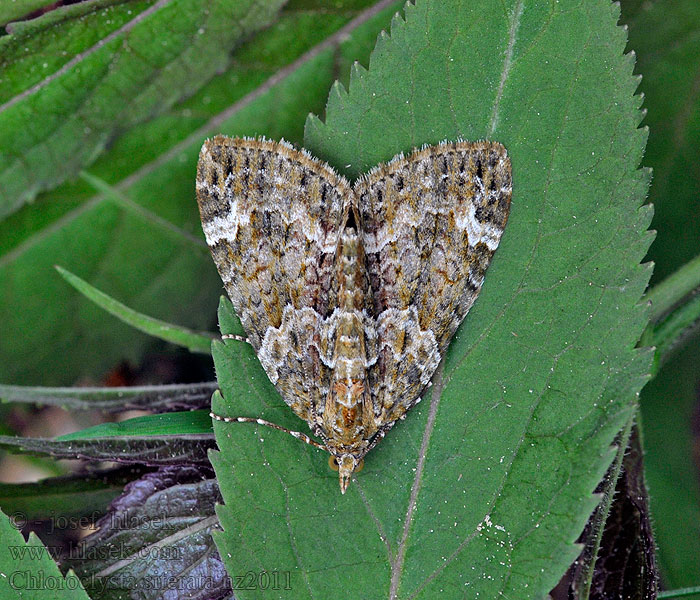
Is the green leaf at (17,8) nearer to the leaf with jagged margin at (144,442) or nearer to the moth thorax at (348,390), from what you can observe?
the leaf with jagged margin at (144,442)

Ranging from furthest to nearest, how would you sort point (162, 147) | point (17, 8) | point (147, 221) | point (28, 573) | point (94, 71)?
point (147, 221), point (162, 147), point (94, 71), point (17, 8), point (28, 573)

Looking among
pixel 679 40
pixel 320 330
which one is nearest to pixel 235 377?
pixel 320 330

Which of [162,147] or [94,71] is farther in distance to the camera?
[162,147]

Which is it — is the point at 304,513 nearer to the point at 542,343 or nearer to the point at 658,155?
the point at 542,343

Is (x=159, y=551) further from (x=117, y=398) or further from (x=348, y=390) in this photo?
(x=348, y=390)

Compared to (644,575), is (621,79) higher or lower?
higher

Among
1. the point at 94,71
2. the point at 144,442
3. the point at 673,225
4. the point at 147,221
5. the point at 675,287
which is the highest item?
the point at 94,71

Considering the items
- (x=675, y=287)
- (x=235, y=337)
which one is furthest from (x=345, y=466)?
(x=675, y=287)
